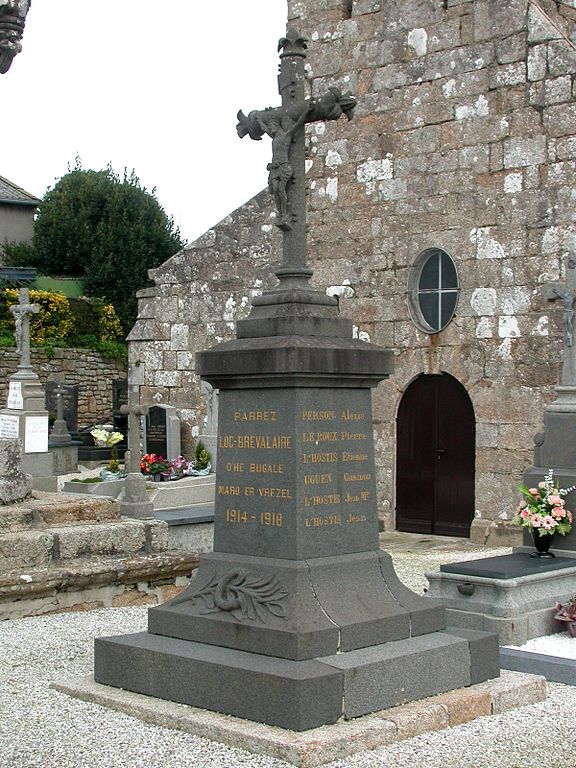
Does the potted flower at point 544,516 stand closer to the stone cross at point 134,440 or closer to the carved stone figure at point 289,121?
the carved stone figure at point 289,121

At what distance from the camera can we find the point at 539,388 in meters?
12.7

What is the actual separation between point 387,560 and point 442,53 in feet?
28.0

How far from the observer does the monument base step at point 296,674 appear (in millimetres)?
5418

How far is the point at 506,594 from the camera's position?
25.4 feet

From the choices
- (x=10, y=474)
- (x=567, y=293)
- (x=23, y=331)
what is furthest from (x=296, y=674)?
(x=23, y=331)

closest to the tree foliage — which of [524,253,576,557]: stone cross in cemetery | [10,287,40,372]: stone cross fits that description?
[10,287,40,372]: stone cross

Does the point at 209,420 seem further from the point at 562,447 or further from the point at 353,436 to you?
the point at 353,436

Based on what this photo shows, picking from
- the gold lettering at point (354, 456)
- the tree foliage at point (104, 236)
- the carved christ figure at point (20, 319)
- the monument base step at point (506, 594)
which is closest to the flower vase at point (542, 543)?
the monument base step at point (506, 594)

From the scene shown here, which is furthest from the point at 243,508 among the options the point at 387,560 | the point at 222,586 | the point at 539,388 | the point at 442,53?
the point at 442,53

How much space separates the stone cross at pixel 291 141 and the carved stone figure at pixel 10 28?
209 cm

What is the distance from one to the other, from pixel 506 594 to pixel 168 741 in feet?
10.0

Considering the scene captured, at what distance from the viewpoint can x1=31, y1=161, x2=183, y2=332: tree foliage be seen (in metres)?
30.8

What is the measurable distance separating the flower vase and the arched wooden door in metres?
4.47

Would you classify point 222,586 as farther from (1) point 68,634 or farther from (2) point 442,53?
(2) point 442,53
